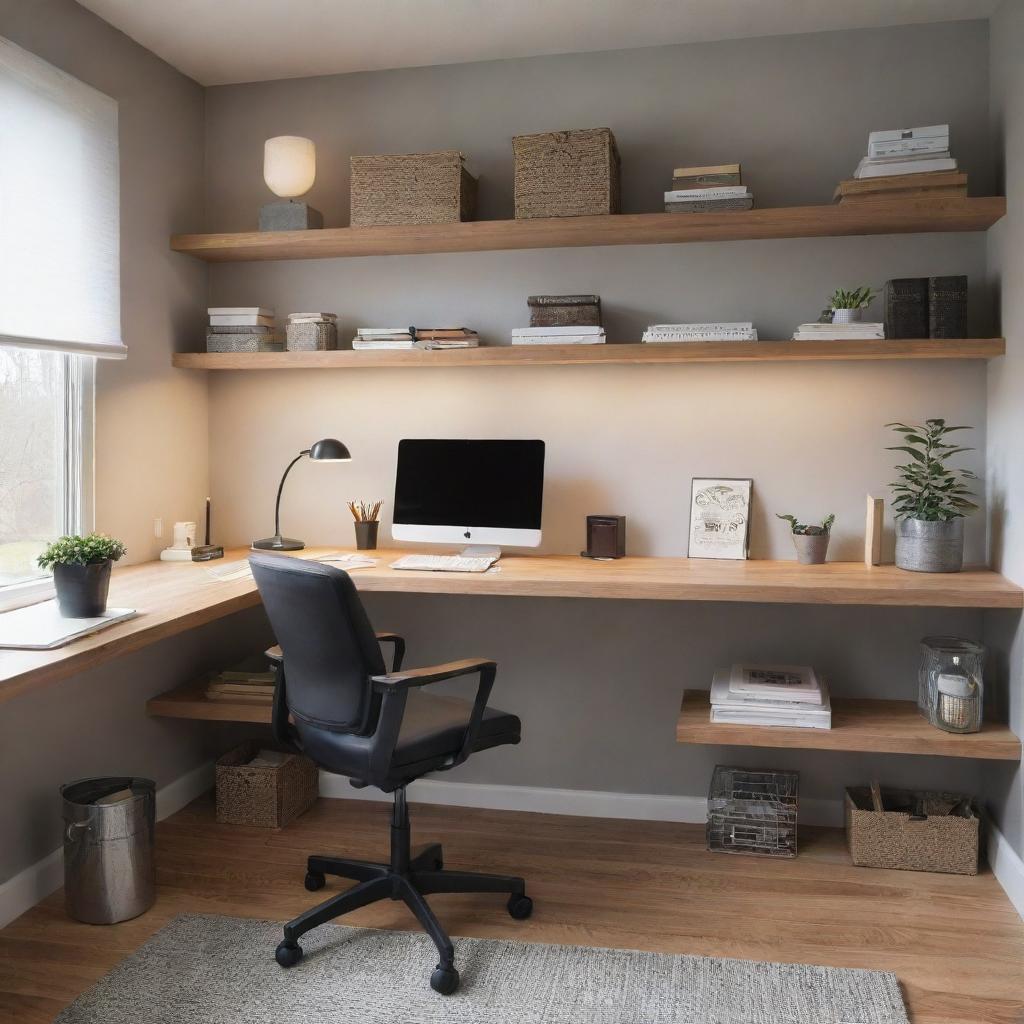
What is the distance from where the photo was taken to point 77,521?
307 centimetres

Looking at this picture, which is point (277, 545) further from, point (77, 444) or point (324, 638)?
point (324, 638)

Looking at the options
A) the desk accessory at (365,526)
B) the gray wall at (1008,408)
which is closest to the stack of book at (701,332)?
the gray wall at (1008,408)

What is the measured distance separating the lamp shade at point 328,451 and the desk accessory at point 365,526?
0.31 meters

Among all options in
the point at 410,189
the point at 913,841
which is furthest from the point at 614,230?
the point at 913,841

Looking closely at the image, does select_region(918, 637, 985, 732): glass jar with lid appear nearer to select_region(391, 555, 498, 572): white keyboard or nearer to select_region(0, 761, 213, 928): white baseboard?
select_region(391, 555, 498, 572): white keyboard

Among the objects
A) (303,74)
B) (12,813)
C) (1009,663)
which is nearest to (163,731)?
(12,813)

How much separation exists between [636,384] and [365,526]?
1090 millimetres

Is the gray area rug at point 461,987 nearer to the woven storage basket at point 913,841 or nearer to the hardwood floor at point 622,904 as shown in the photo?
the hardwood floor at point 622,904

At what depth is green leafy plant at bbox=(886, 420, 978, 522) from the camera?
3053 mm

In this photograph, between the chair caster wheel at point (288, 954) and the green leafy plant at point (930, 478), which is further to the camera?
the green leafy plant at point (930, 478)

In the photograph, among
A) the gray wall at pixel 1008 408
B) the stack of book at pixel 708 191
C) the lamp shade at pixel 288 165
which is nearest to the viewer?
the gray wall at pixel 1008 408

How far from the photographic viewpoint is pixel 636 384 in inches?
136

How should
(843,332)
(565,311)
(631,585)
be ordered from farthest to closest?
(565,311) < (843,332) < (631,585)

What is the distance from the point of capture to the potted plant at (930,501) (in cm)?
304
